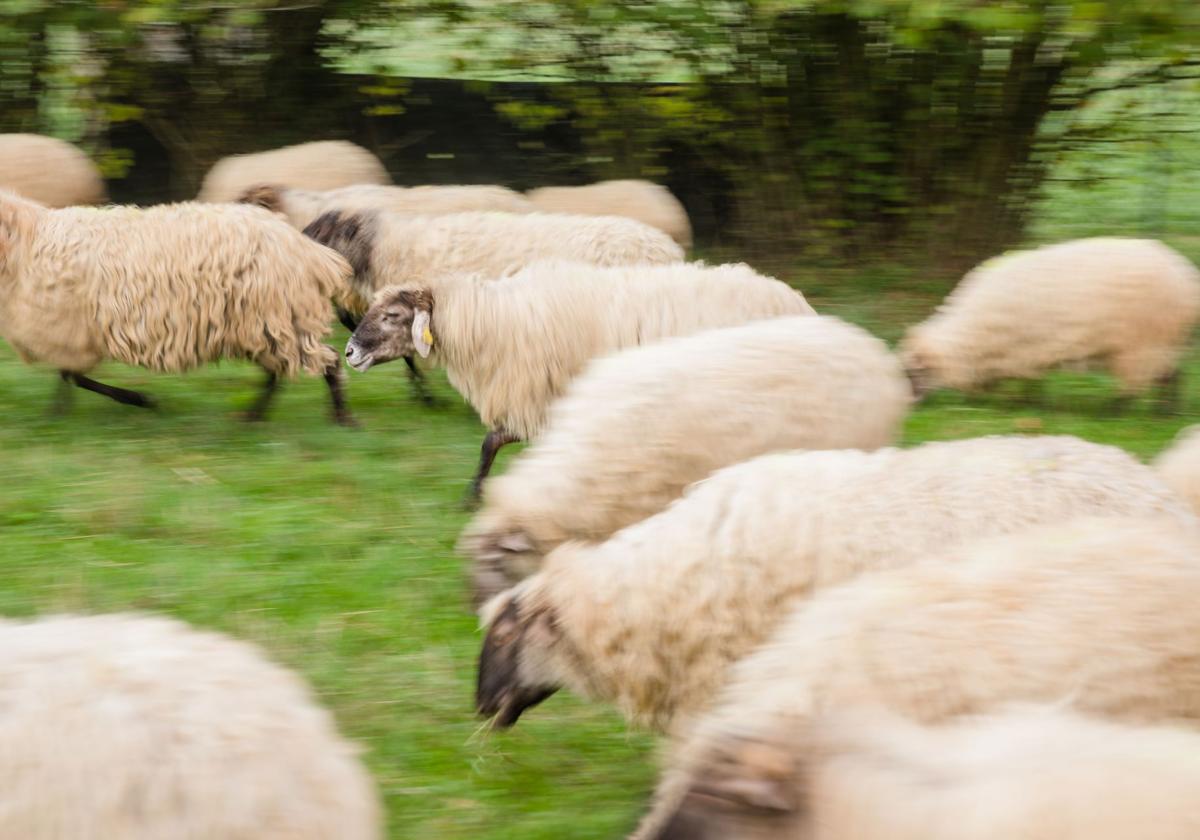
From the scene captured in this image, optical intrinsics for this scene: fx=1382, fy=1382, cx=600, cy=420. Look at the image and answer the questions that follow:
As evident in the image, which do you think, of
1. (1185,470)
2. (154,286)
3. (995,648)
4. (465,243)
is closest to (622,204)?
(465,243)

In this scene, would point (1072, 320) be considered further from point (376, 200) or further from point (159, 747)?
point (159, 747)

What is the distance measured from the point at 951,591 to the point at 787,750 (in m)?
0.75

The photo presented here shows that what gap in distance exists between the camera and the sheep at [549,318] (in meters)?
5.92

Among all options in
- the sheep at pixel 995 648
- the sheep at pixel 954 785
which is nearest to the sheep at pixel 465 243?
the sheep at pixel 995 648

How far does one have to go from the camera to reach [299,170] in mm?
9500

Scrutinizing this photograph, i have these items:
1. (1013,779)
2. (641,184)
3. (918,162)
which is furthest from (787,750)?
(918,162)

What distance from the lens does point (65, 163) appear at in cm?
1001

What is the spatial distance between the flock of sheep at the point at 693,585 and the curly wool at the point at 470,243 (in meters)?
0.82

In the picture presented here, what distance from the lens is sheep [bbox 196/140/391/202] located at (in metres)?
9.38

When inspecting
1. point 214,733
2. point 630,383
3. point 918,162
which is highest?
point 214,733

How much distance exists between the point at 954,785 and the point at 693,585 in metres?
1.29

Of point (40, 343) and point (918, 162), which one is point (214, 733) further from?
point (918, 162)

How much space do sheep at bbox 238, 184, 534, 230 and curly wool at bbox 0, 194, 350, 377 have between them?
5.42ft

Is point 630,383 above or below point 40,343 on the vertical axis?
above
